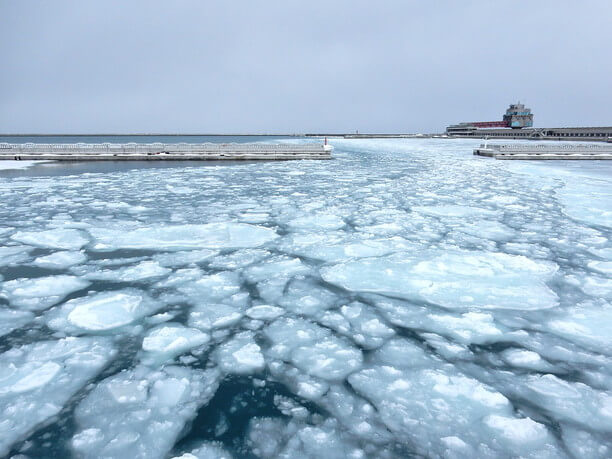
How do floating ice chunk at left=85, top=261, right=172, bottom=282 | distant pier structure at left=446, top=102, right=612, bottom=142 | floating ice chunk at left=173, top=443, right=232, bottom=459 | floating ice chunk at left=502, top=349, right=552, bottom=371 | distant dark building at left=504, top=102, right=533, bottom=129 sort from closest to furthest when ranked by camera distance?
1. floating ice chunk at left=173, top=443, right=232, bottom=459
2. floating ice chunk at left=502, top=349, right=552, bottom=371
3. floating ice chunk at left=85, top=261, right=172, bottom=282
4. distant pier structure at left=446, top=102, right=612, bottom=142
5. distant dark building at left=504, top=102, right=533, bottom=129

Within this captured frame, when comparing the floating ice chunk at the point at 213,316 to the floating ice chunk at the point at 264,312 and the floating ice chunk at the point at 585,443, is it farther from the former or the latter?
the floating ice chunk at the point at 585,443

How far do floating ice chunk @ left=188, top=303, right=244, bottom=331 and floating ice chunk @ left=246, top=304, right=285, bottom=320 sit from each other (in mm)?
102

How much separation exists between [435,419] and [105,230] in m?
5.94

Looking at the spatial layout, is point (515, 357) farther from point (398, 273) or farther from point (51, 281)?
point (51, 281)

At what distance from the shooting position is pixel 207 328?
10.4ft

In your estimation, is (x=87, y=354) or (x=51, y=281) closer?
(x=87, y=354)

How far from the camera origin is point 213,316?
11.1 ft

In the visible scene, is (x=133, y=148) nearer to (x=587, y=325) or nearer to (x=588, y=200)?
(x=588, y=200)

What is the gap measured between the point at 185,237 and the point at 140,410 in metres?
3.80

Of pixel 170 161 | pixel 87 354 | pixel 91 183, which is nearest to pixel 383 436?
pixel 87 354

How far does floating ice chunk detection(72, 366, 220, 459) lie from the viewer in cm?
197

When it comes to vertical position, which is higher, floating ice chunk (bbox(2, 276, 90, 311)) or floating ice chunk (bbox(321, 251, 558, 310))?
floating ice chunk (bbox(2, 276, 90, 311))

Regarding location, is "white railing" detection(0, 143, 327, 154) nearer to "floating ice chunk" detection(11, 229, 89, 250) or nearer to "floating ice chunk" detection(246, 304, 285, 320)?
Result: "floating ice chunk" detection(11, 229, 89, 250)

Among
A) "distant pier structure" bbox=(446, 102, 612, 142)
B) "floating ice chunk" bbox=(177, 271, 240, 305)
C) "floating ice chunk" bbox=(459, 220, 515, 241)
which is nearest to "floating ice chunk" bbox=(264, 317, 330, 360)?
"floating ice chunk" bbox=(177, 271, 240, 305)
